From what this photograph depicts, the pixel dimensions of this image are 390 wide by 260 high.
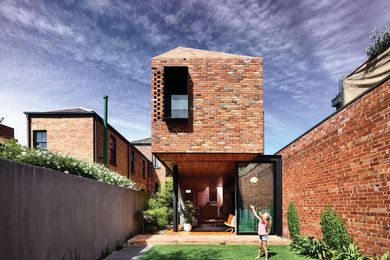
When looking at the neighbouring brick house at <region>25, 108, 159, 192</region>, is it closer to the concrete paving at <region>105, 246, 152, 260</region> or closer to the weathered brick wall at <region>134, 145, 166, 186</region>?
the concrete paving at <region>105, 246, 152, 260</region>

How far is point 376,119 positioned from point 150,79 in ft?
23.1

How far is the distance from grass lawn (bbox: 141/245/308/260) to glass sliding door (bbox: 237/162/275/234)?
6.43ft

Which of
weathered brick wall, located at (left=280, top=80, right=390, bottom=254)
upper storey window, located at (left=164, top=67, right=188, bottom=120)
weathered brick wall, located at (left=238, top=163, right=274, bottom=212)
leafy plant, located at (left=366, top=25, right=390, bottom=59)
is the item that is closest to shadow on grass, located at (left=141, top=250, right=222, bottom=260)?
weathered brick wall, located at (left=280, top=80, right=390, bottom=254)

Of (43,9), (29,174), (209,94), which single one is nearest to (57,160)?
(29,174)

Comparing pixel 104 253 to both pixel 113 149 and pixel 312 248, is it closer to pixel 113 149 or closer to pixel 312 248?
pixel 312 248

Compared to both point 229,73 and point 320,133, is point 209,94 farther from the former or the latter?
point 320,133

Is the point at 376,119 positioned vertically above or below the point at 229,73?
below

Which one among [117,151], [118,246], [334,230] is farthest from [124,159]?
[334,230]

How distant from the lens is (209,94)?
959cm

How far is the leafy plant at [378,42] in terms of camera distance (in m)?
7.94

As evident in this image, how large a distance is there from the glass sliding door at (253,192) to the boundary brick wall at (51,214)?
216 inches

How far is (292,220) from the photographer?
9.84 m

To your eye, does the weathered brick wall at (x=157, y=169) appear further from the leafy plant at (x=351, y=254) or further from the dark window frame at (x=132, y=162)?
the leafy plant at (x=351, y=254)

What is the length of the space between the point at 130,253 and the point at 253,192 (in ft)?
18.8
